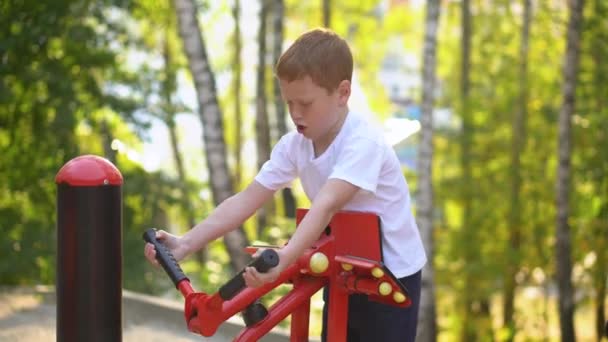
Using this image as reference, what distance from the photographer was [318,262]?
263 centimetres

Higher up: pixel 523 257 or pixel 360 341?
pixel 360 341

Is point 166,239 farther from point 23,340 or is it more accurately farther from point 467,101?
point 467,101

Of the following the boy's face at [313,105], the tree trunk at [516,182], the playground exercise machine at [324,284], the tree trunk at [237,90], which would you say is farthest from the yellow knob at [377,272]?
the tree trunk at [516,182]

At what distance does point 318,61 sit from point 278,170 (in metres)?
0.49

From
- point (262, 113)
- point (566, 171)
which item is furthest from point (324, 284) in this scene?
point (262, 113)

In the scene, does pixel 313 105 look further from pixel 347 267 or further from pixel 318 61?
pixel 347 267

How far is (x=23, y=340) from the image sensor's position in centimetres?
535

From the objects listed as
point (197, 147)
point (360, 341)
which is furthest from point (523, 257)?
point (360, 341)

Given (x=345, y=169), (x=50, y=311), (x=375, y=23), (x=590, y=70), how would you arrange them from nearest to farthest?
(x=345, y=169)
(x=50, y=311)
(x=590, y=70)
(x=375, y=23)

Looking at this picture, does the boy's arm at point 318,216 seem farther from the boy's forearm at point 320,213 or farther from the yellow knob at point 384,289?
the yellow knob at point 384,289

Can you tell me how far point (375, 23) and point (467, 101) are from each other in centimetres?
438

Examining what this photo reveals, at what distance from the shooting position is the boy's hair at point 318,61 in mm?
2613

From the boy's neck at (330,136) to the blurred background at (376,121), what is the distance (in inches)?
27.2

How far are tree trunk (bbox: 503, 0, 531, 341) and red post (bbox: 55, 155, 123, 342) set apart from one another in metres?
17.7
